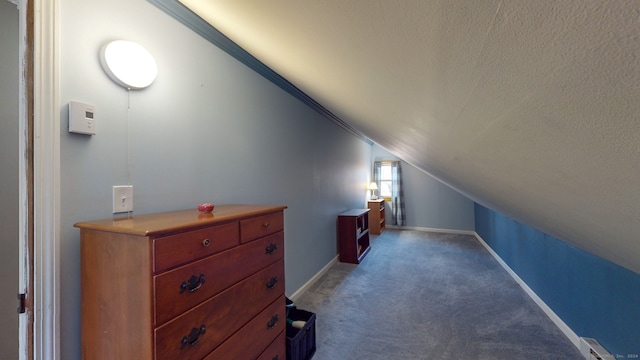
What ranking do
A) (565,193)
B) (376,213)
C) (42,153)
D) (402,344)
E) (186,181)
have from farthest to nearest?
(376,213), (402,344), (186,181), (42,153), (565,193)

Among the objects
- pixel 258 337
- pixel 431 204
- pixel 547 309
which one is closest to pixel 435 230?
pixel 431 204

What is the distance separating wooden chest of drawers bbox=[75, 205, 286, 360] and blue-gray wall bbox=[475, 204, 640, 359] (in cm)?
217

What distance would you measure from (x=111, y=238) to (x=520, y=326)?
3018mm

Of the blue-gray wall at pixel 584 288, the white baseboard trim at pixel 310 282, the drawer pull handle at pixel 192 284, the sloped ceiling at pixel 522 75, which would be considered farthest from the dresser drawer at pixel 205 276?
the blue-gray wall at pixel 584 288

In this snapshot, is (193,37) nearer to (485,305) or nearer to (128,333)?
(128,333)

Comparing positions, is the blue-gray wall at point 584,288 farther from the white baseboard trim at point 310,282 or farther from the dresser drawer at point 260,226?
the white baseboard trim at point 310,282

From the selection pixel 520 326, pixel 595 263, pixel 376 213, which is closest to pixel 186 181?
pixel 595 263

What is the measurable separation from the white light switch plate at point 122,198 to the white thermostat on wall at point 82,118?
28 cm

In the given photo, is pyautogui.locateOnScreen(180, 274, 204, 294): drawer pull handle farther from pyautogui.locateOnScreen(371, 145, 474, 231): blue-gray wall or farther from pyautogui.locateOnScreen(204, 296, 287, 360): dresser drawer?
pyautogui.locateOnScreen(371, 145, 474, 231): blue-gray wall

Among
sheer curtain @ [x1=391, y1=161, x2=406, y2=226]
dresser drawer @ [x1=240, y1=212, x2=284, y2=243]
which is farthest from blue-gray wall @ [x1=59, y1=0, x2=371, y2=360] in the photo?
sheer curtain @ [x1=391, y1=161, x2=406, y2=226]

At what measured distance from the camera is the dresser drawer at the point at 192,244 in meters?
0.85

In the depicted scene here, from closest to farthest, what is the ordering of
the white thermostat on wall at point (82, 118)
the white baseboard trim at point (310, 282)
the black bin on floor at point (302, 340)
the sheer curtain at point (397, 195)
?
the white thermostat on wall at point (82, 118), the black bin on floor at point (302, 340), the white baseboard trim at point (310, 282), the sheer curtain at point (397, 195)

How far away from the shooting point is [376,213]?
18.7 ft

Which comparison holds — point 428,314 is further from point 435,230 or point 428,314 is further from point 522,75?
point 435,230
